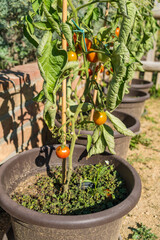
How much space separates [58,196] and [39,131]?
2.47 ft

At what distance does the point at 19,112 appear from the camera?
1.59 meters

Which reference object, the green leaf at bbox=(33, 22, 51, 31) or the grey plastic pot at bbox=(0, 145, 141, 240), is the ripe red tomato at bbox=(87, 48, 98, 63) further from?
the grey plastic pot at bbox=(0, 145, 141, 240)

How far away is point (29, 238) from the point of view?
101 centimetres

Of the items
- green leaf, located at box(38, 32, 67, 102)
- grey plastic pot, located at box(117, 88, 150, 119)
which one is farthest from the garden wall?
grey plastic pot, located at box(117, 88, 150, 119)

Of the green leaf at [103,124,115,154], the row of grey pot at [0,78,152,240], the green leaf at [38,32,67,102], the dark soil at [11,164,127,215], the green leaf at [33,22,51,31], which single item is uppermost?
the green leaf at [33,22,51,31]

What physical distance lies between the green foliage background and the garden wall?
0.42 metres

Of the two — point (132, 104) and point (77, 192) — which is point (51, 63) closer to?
point (77, 192)

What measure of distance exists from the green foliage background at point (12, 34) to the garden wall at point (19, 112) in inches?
16.7

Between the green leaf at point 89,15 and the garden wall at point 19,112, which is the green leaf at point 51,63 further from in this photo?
the garden wall at point 19,112

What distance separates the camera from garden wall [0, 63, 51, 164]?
4.69ft

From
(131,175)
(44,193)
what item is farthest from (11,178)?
(131,175)

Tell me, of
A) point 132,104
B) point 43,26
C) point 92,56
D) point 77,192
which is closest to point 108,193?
point 77,192

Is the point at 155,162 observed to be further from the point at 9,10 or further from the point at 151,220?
the point at 9,10

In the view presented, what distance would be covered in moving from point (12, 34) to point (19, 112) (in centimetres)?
107
